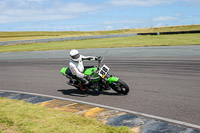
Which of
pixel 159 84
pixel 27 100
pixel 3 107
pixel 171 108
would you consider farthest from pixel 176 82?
pixel 3 107

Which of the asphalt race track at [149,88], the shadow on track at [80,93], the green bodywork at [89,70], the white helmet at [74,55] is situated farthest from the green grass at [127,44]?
the white helmet at [74,55]

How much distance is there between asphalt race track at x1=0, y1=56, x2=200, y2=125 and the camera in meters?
7.42

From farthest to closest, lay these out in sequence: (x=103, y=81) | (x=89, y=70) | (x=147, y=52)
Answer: (x=147, y=52) < (x=89, y=70) < (x=103, y=81)

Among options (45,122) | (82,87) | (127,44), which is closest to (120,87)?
(82,87)

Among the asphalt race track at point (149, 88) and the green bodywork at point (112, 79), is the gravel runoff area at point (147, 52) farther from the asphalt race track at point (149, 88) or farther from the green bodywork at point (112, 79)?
the green bodywork at point (112, 79)

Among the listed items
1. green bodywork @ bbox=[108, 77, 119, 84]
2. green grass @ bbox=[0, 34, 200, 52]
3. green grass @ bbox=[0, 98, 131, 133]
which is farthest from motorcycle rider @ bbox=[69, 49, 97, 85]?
green grass @ bbox=[0, 34, 200, 52]

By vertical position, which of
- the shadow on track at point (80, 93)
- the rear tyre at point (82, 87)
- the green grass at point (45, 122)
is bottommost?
the green grass at point (45, 122)

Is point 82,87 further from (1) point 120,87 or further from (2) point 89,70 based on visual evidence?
(1) point 120,87

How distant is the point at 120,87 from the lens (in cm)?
913

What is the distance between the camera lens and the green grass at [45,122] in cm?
590

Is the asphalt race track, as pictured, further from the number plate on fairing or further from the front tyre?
the number plate on fairing

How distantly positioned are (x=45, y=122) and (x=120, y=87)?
3472 mm

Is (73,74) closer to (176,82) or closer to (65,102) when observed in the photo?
(65,102)

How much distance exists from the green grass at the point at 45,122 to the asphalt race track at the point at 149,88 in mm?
1716
